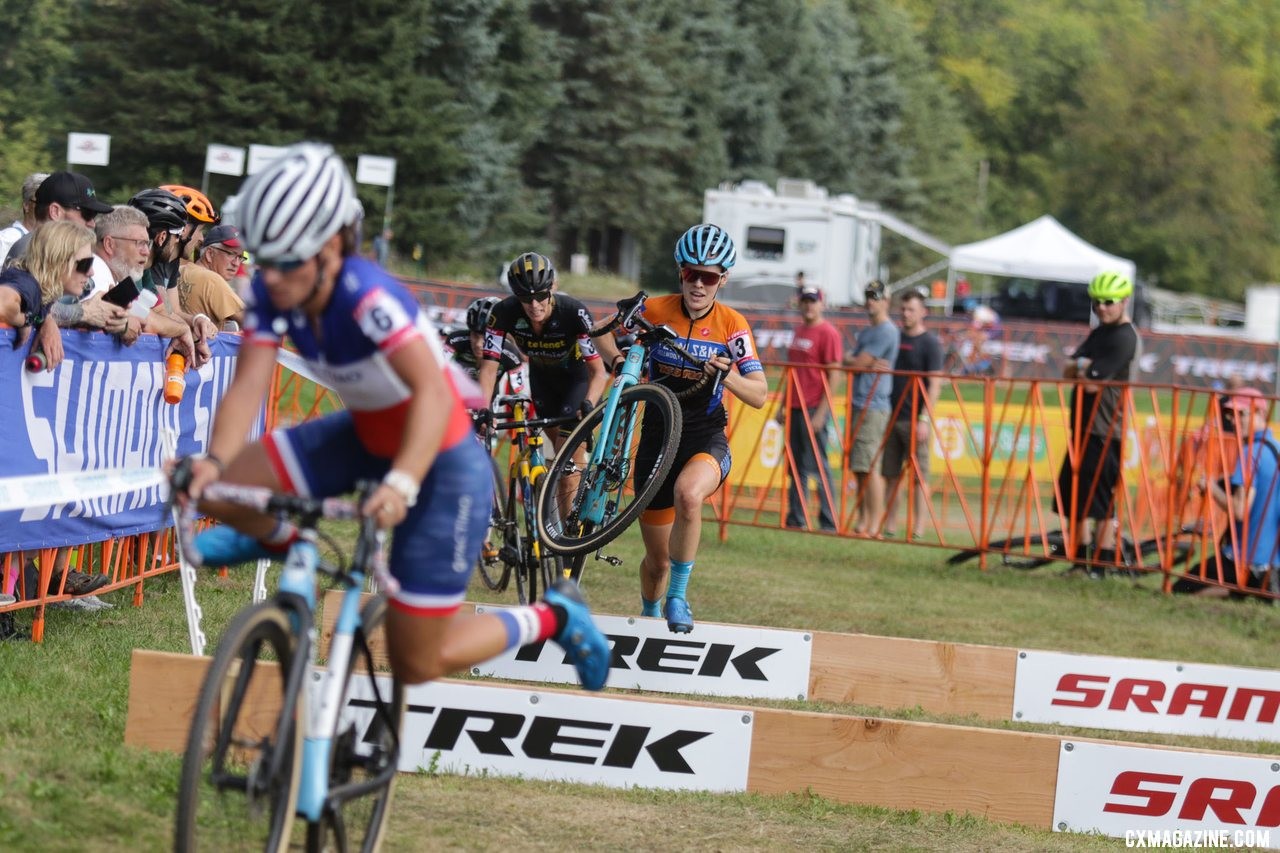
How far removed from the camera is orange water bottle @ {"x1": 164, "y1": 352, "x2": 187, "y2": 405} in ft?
28.1

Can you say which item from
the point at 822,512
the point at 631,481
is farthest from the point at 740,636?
the point at 822,512

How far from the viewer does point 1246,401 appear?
13922 millimetres

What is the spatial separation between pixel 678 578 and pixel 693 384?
106cm

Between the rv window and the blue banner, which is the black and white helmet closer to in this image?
the blue banner

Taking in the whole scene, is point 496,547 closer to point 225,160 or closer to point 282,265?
point 282,265

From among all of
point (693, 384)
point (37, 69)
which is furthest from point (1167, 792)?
point (37, 69)

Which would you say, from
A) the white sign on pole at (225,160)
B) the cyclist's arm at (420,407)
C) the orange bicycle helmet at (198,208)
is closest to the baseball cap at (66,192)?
the orange bicycle helmet at (198,208)

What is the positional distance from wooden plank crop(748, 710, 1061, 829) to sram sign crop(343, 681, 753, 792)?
190mm

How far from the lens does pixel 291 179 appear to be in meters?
4.63

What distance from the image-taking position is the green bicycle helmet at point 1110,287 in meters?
14.0

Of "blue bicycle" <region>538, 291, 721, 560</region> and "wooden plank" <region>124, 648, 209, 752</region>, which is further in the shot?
"blue bicycle" <region>538, 291, 721, 560</region>

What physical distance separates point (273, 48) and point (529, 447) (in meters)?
34.5

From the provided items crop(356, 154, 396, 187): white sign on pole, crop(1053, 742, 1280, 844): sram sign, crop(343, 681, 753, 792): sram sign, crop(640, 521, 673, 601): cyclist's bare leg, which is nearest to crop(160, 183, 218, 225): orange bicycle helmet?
crop(640, 521, 673, 601): cyclist's bare leg

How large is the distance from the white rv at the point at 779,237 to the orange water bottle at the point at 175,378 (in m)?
33.2
